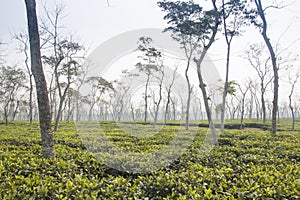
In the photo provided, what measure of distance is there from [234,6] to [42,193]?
1163 cm

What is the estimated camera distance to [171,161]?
589cm

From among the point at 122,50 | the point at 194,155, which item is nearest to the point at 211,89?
the point at 122,50

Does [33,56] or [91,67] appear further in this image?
[91,67]

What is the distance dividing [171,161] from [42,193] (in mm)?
3359

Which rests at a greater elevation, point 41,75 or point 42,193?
point 41,75

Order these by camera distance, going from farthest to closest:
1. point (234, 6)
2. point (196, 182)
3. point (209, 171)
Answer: point (234, 6), point (209, 171), point (196, 182)

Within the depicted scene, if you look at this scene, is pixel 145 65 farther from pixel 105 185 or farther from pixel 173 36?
pixel 105 185

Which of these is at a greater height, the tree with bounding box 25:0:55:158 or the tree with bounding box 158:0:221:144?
the tree with bounding box 158:0:221:144

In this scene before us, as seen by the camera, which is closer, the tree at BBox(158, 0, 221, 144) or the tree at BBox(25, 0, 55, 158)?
the tree at BBox(25, 0, 55, 158)

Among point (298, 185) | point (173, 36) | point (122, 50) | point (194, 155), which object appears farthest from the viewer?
point (173, 36)

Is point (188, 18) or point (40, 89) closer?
point (40, 89)

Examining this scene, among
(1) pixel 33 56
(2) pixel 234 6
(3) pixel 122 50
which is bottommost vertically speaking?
(1) pixel 33 56

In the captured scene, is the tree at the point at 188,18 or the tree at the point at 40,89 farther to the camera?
the tree at the point at 188,18

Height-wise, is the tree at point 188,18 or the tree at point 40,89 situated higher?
the tree at point 188,18
